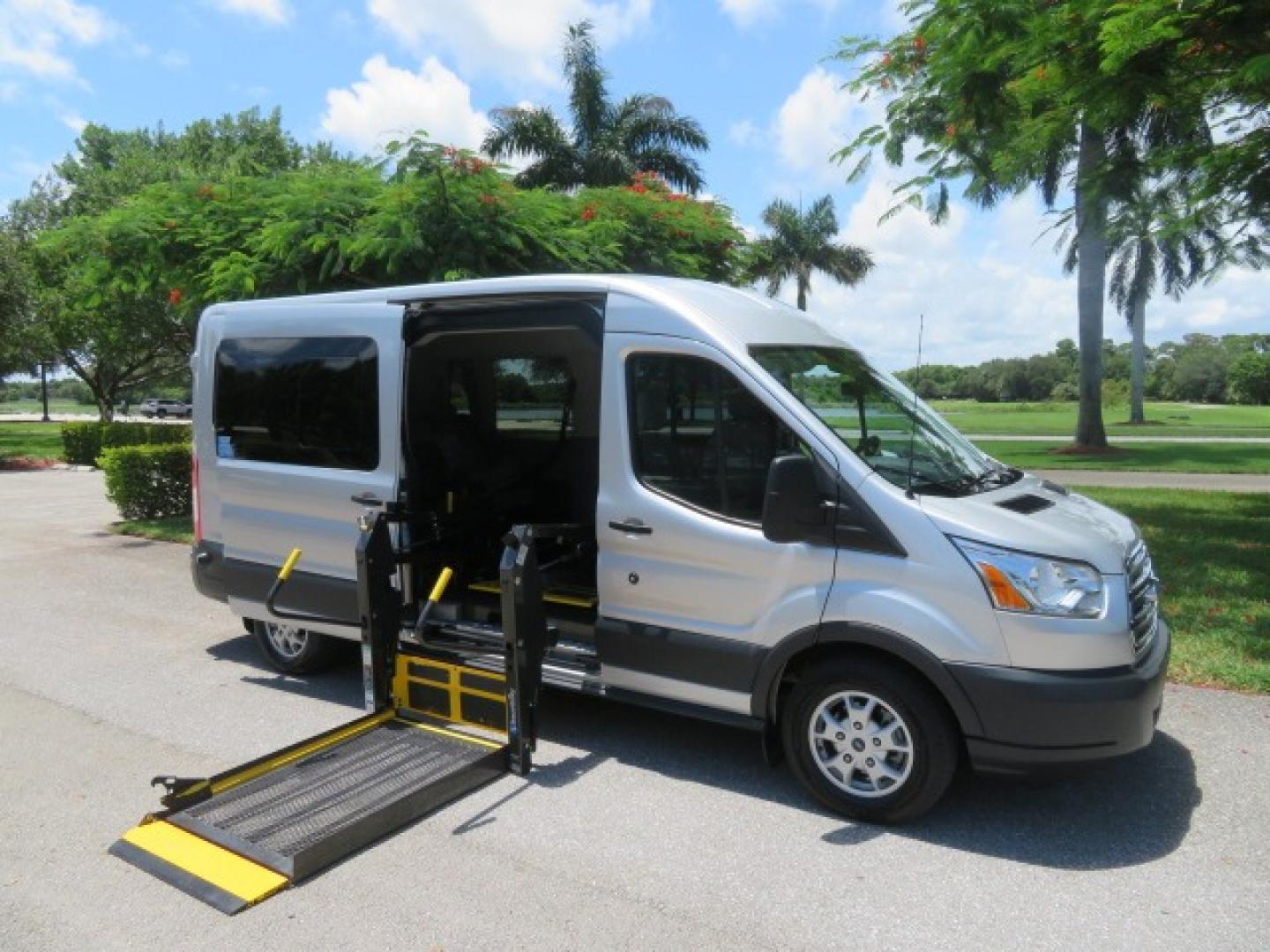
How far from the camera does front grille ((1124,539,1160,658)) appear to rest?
389cm

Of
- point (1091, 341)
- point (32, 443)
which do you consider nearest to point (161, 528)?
point (1091, 341)

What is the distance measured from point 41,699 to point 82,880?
8.74 ft

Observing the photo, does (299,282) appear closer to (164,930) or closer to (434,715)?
(434,715)

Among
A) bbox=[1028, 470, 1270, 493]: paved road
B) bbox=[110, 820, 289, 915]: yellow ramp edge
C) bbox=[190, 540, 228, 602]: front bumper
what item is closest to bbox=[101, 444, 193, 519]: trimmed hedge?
bbox=[190, 540, 228, 602]: front bumper

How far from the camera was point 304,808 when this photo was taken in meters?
4.02

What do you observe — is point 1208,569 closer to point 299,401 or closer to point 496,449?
point 496,449

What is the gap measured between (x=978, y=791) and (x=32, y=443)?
37.0m

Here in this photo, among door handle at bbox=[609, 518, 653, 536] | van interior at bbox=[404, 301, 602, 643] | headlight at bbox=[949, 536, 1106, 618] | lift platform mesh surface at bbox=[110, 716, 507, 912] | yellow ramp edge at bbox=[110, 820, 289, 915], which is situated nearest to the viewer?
yellow ramp edge at bbox=[110, 820, 289, 915]

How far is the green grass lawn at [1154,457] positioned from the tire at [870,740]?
1528cm

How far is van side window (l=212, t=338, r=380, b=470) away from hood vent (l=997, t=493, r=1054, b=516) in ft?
11.2

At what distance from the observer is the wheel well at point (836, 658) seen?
3871 mm

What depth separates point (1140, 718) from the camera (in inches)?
148

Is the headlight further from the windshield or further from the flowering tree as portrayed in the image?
the flowering tree

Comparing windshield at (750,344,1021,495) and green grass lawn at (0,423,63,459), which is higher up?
windshield at (750,344,1021,495)
